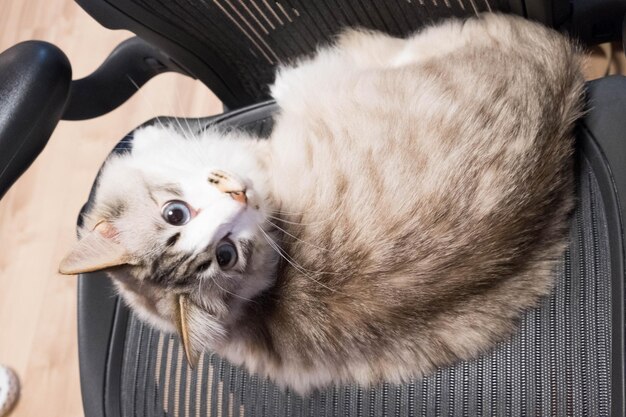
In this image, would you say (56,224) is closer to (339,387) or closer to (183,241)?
(183,241)

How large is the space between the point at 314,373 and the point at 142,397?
307 mm

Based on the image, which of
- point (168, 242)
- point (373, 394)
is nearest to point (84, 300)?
point (168, 242)

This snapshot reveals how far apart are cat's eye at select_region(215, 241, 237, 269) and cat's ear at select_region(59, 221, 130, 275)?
14 centimetres

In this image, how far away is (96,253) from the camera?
0.90 metres

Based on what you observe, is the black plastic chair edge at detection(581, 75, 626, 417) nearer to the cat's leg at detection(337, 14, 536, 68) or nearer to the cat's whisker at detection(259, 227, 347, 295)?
the cat's leg at detection(337, 14, 536, 68)

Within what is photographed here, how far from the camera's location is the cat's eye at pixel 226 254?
954 mm

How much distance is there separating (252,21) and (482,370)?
715 millimetres

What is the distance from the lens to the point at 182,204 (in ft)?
3.13

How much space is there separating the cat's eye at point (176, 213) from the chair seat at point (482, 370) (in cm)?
23

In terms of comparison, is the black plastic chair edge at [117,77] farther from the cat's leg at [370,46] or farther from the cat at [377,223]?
the cat's leg at [370,46]

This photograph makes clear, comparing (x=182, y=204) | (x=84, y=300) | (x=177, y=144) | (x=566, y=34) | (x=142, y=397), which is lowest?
(x=142, y=397)

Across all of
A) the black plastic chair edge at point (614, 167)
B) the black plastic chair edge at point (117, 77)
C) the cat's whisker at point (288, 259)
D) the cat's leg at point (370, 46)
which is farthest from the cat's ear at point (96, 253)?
the black plastic chair edge at point (614, 167)

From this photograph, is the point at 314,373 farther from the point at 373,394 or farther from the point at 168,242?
the point at 168,242

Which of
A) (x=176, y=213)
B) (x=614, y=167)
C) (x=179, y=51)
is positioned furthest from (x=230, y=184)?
(x=614, y=167)
